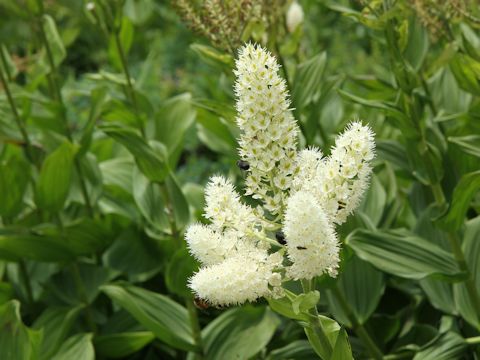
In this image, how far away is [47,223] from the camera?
10.5 feet

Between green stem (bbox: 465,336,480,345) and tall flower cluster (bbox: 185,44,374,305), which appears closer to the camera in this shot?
tall flower cluster (bbox: 185,44,374,305)

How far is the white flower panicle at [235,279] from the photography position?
4.55 feet

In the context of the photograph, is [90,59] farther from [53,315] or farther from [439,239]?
[439,239]

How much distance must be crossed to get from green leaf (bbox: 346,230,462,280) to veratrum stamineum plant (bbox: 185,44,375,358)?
34.4 inches

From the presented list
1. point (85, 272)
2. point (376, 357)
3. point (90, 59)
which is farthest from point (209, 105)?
point (90, 59)

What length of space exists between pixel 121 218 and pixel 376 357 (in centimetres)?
127

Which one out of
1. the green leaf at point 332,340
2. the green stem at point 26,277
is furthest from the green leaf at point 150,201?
the green leaf at point 332,340

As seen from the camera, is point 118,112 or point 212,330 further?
point 118,112

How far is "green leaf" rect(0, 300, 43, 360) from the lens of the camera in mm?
2264

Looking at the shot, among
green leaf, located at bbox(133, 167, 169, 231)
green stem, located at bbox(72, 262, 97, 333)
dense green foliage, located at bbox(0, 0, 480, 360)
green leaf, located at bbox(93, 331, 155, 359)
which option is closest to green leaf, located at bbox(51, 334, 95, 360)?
dense green foliage, located at bbox(0, 0, 480, 360)

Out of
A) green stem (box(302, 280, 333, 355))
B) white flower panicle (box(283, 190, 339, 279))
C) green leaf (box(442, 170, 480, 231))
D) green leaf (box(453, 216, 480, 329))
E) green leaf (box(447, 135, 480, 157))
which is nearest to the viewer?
white flower panicle (box(283, 190, 339, 279))

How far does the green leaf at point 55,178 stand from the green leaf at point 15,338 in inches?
26.8

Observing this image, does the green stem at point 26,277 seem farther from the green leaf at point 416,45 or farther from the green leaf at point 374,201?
the green leaf at point 416,45

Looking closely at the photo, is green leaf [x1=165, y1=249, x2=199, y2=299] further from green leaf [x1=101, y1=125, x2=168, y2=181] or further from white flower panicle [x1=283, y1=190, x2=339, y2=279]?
white flower panicle [x1=283, y1=190, x2=339, y2=279]
